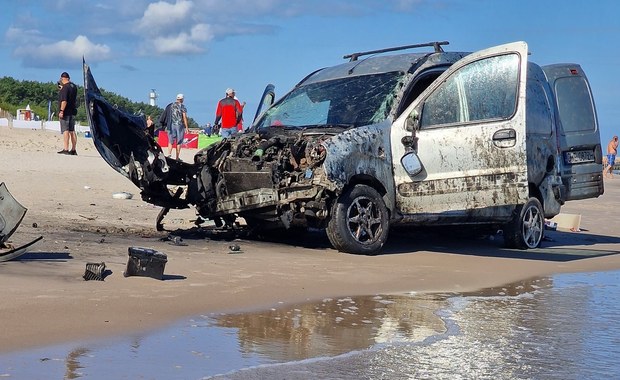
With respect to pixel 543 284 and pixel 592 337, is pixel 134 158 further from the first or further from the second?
pixel 592 337

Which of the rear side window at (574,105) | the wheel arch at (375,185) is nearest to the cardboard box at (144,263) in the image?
the wheel arch at (375,185)

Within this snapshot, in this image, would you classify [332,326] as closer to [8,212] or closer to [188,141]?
[8,212]

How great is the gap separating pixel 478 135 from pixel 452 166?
1.39 ft

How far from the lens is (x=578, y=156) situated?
11.4m

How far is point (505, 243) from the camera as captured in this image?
1100 centimetres

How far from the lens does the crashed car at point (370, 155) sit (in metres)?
9.11

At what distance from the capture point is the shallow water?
454 cm

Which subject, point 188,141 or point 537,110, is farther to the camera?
point 188,141

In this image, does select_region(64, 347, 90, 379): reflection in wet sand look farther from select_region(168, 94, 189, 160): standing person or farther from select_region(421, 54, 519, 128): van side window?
select_region(168, 94, 189, 160): standing person

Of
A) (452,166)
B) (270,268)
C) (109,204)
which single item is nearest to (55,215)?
(109,204)

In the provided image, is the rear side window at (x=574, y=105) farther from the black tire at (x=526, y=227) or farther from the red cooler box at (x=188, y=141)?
the red cooler box at (x=188, y=141)

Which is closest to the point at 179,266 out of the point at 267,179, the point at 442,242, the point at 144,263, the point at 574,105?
the point at 144,263

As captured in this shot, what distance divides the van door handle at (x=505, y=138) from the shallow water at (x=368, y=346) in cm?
254

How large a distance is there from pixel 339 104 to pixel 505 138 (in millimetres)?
1858
